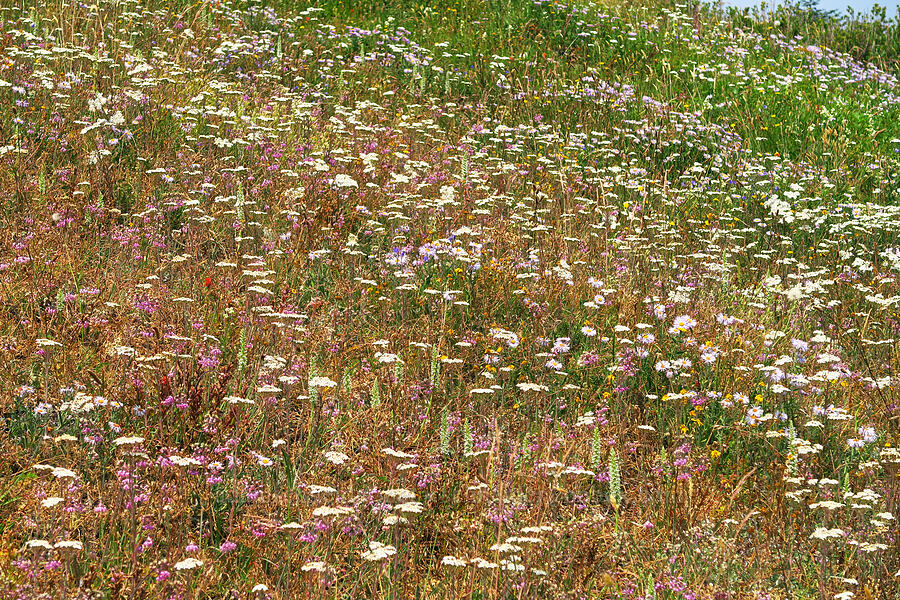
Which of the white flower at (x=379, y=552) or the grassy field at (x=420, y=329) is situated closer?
the white flower at (x=379, y=552)

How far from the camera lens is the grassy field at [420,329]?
3203 millimetres

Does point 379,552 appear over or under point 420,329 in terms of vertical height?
over

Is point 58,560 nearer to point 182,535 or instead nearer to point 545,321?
point 182,535

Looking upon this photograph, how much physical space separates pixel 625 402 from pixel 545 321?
84 centimetres

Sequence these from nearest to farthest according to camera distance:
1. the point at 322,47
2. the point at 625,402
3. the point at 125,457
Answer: the point at 125,457 → the point at 625,402 → the point at 322,47

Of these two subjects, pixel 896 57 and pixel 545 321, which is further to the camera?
pixel 896 57

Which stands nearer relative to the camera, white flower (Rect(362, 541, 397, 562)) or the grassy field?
white flower (Rect(362, 541, 397, 562))

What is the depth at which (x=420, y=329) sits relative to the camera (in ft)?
16.7

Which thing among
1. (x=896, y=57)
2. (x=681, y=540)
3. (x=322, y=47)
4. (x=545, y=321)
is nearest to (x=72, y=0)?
(x=322, y=47)

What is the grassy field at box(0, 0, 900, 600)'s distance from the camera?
3203 mm

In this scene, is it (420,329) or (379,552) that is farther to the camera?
(420,329)

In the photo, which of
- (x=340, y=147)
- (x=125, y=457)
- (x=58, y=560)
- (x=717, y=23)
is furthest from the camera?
(x=717, y=23)

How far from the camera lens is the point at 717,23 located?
14.6m

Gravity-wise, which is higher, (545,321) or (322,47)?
(322,47)
